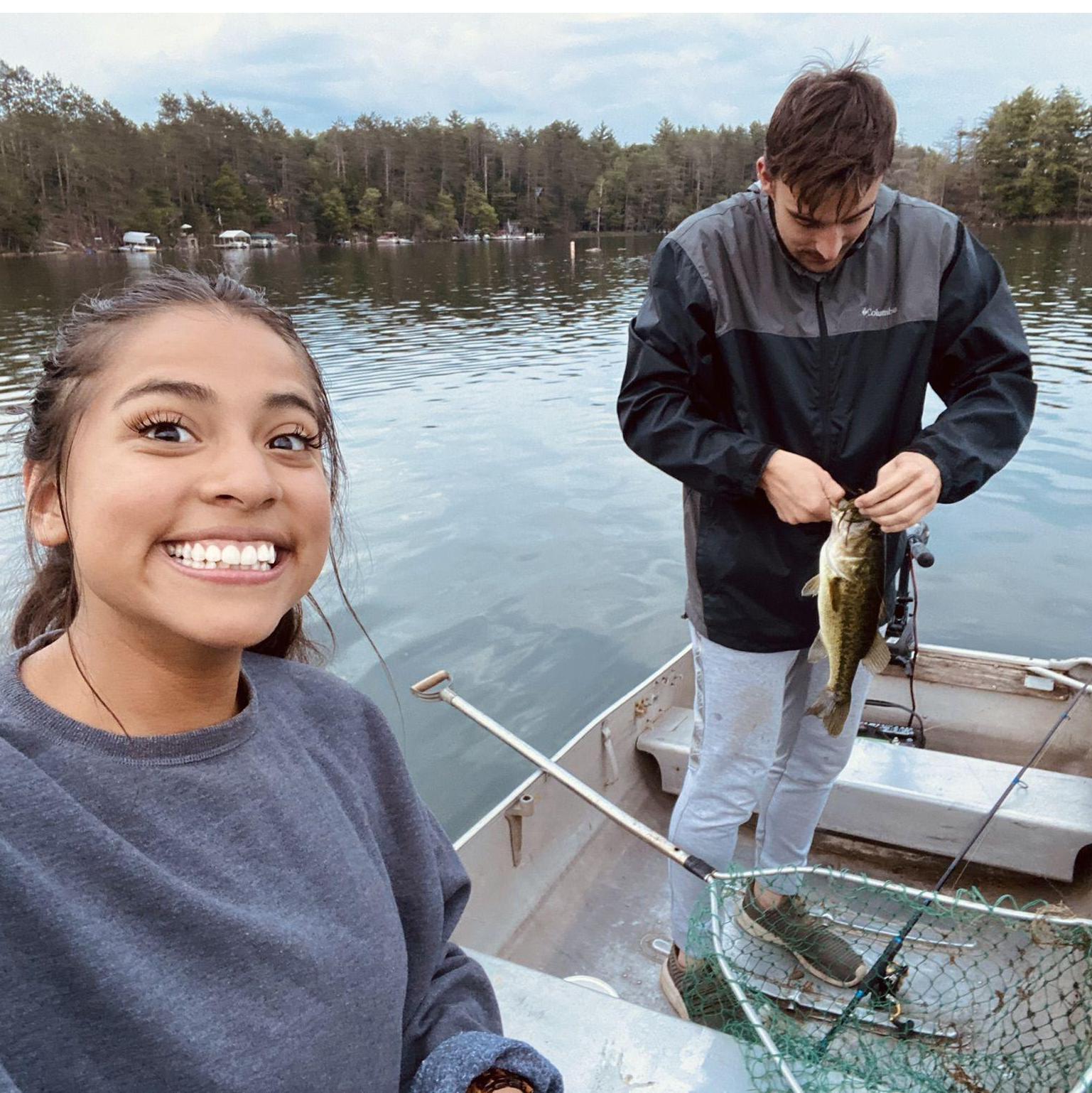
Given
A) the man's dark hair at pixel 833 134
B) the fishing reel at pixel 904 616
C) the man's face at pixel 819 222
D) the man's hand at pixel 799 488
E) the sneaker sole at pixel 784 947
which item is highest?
the man's dark hair at pixel 833 134

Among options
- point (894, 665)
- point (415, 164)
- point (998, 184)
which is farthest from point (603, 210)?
point (894, 665)

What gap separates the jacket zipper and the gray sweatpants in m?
0.65

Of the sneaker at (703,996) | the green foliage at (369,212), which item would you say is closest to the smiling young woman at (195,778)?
the sneaker at (703,996)

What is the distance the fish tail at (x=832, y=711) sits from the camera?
2.55 m

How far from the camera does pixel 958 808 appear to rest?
140 inches

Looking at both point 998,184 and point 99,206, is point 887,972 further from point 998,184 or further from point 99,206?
point 998,184

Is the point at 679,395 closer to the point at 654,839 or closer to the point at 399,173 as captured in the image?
the point at 654,839

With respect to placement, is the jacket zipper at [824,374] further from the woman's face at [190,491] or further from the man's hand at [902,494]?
the woman's face at [190,491]

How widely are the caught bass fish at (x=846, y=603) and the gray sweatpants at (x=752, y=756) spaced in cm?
13

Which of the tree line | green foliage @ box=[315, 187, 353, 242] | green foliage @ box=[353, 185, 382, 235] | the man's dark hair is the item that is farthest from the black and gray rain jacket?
green foliage @ box=[353, 185, 382, 235]

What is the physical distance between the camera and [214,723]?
125 centimetres

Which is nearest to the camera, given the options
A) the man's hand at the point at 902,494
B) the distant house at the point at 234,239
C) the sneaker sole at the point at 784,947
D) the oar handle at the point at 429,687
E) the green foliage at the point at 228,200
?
the man's hand at the point at 902,494

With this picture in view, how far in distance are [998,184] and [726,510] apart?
99.5 meters

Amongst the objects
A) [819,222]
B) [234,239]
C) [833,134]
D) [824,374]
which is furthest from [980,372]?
[234,239]
